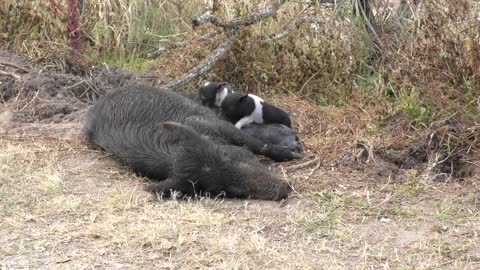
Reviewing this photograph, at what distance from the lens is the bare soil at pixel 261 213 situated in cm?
447

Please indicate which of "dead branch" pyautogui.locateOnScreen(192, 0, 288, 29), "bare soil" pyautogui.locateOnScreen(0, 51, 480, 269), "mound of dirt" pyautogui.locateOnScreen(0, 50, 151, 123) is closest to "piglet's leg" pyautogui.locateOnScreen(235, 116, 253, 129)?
"bare soil" pyautogui.locateOnScreen(0, 51, 480, 269)

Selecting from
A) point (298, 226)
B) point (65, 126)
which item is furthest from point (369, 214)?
point (65, 126)

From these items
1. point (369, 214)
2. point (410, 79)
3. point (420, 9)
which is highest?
point (420, 9)

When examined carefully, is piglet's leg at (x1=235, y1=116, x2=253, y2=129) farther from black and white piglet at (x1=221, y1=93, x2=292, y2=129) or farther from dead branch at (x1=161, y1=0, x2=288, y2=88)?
dead branch at (x1=161, y1=0, x2=288, y2=88)

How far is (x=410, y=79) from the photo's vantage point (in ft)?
21.1

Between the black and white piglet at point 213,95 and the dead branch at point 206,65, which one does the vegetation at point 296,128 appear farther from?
the black and white piglet at point 213,95

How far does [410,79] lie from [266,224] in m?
2.20

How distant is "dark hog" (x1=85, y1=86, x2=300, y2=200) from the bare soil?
0.38 feet

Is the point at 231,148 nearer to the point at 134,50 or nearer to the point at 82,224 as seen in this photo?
the point at 82,224

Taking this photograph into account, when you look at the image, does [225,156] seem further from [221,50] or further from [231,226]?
[221,50]

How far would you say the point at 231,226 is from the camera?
495cm

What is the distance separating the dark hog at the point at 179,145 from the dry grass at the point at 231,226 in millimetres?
122

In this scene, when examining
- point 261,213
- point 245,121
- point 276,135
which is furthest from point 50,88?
point 261,213

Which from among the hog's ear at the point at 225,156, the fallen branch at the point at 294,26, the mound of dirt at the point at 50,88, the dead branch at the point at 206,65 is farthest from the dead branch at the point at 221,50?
the hog's ear at the point at 225,156
